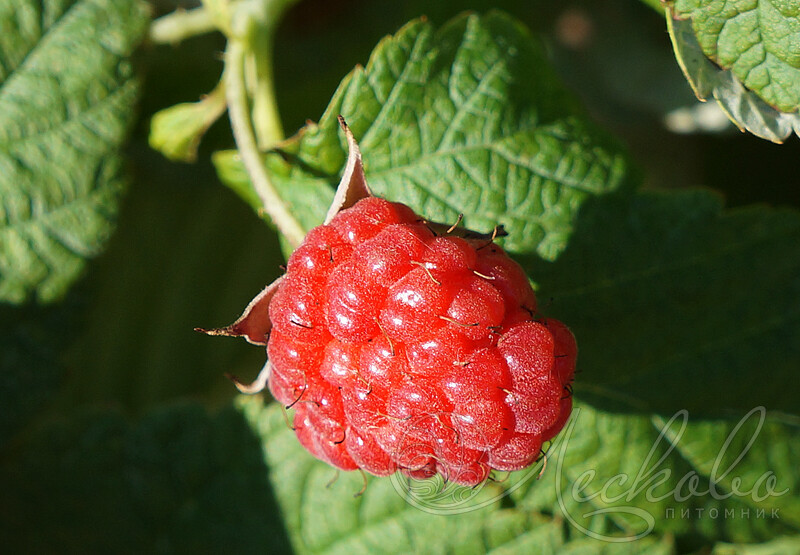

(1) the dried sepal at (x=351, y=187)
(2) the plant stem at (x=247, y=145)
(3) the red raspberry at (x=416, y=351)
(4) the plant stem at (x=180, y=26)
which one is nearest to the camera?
(3) the red raspberry at (x=416, y=351)

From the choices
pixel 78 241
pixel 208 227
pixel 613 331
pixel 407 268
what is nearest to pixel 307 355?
pixel 407 268

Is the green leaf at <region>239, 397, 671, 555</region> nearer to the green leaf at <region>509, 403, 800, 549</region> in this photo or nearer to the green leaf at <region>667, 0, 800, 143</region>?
the green leaf at <region>509, 403, 800, 549</region>

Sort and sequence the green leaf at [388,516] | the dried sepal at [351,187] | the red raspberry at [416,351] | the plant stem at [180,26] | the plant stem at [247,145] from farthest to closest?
the plant stem at [180,26], the green leaf at [388,516], the plant stem at [247,145], the dried sepal at [351,187], the red raspberry at [416,351]

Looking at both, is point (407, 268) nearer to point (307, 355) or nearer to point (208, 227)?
point (307, 355)

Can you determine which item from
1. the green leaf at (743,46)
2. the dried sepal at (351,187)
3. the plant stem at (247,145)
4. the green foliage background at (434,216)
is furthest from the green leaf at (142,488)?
the green leaf at (743,46)

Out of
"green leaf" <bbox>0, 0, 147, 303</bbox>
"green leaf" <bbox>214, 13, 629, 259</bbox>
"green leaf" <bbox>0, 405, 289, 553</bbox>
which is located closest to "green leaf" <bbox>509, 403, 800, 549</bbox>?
"green leaf" <bbox>214, 13, 629, 259</bbox>

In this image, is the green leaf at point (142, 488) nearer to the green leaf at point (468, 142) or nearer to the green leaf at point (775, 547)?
the green leaf at point (468, 142)
